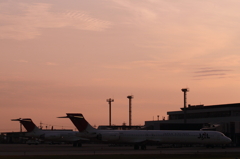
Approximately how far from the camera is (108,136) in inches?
2598

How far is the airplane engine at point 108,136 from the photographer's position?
6512 centimetres

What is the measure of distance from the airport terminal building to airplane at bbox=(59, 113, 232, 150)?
14.4m

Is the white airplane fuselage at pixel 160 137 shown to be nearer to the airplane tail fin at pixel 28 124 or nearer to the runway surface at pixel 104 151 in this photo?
the runway surface at pixel 104 151

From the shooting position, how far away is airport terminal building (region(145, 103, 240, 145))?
84.6 meters

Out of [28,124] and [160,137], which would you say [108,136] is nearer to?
[160,137]

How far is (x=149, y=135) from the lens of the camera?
68562 mm

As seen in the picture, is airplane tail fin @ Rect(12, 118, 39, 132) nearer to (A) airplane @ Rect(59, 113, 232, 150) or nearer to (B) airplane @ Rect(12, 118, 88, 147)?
(B) airplane @ Rect(12, 118, 88, 147)

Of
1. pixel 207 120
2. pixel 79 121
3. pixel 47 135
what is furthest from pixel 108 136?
pixel 207 120

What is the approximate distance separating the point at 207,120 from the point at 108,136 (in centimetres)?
4480

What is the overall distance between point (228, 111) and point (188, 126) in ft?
91.4

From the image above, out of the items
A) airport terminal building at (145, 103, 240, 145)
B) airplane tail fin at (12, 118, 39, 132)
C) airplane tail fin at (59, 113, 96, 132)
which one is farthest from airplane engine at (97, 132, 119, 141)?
airport terminal building at (145, 103, 240, 145)

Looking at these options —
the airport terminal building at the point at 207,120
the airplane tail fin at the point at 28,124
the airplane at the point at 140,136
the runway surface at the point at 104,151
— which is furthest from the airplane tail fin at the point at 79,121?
the airport terminal building at the point at 207,120

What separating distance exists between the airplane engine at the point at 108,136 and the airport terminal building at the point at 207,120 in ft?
84.0

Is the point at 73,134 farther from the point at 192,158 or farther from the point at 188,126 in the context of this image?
the point at 192,158
